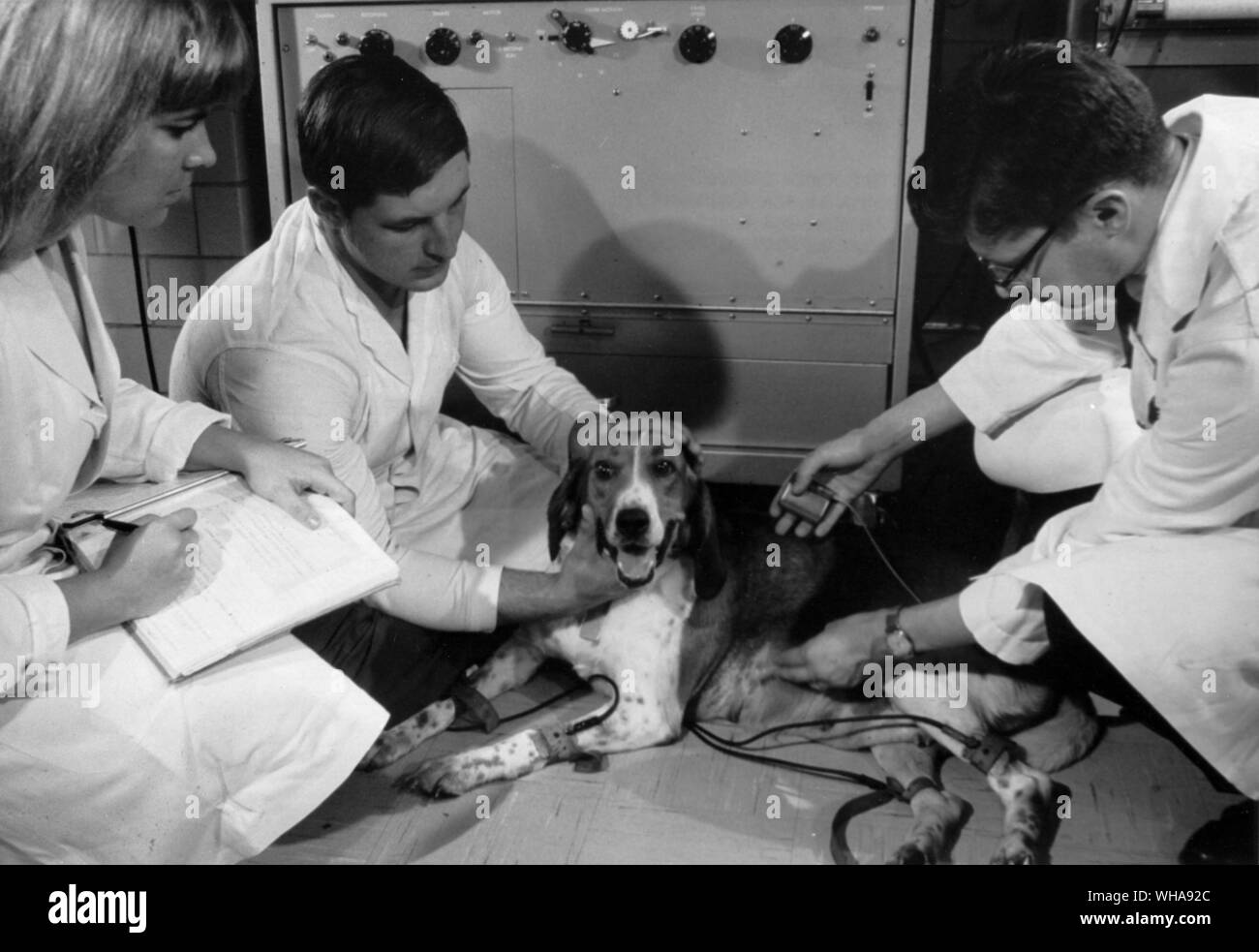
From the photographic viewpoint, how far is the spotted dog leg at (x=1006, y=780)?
1568 mm

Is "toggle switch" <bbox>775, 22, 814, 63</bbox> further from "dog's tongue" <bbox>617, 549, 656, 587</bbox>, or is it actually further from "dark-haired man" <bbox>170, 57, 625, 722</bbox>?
"dog's tongue" <bbox>617, 549, 656, 587</bbox>

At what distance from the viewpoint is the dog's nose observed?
1792 millimetres

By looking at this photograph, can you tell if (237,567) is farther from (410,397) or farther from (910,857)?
(910,857)

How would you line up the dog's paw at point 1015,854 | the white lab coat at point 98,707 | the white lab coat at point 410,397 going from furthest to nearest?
the white lab coat at point 410,397, the dog's paw at point 1015,854, the white lab coat at point 98,707

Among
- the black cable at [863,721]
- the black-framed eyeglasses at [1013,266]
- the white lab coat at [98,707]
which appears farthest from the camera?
the black cable at [863,721]

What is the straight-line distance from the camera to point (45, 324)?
4.07 feet

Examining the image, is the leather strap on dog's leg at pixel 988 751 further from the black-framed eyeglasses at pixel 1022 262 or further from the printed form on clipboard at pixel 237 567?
the printed form on clipboard at pixel 237 567

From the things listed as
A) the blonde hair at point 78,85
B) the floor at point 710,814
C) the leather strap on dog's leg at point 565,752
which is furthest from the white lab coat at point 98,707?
the leather strap on dog's leg at point 565,752

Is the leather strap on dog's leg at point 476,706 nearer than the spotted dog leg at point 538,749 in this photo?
No

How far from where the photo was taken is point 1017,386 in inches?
71.9

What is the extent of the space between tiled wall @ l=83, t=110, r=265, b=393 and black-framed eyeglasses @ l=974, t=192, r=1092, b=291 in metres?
1.31

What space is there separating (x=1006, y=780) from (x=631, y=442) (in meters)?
0.77

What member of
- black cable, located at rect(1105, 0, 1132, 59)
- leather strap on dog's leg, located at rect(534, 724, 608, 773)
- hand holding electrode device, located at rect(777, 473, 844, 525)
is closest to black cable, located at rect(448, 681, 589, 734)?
leather strap on dog's leg, located at rect(534, 724, 608, 773)

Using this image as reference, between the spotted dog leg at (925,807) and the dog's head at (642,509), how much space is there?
0.40m
